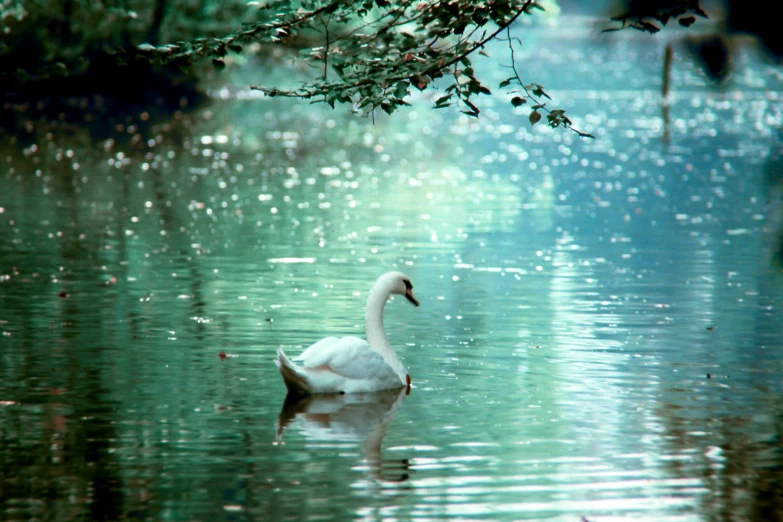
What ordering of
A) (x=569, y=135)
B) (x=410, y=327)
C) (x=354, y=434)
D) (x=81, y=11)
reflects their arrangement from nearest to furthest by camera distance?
(x=354, y=434), (x=410, y=327), (x=81, y=11), (x=569, y=135)

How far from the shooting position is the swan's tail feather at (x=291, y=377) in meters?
8.96

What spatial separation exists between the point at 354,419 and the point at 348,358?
678 mm

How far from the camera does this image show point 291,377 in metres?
9.26

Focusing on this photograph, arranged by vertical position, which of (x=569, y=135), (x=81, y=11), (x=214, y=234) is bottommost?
(x=214, y=234)

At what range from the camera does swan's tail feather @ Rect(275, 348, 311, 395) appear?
8.96m

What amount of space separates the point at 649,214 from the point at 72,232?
34.4 ft

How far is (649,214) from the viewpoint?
23.9m

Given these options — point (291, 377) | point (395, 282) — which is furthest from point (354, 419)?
point (395, 282)

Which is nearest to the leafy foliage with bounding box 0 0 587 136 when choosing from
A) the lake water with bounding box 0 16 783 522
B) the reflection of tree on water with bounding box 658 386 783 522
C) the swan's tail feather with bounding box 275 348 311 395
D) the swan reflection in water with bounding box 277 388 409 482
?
the lake water with bounding box 0 16 783 522

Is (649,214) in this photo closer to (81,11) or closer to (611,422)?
(611,422)

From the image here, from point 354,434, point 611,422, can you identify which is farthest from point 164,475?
point 611,422

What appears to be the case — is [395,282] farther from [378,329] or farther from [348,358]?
[348,358]

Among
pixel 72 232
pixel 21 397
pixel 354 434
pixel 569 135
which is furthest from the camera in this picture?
pixel 569 135

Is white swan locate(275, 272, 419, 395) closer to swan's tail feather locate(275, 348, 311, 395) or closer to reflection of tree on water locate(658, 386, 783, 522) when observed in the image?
swan's tail feather locate(275, 348, 311, 395)
